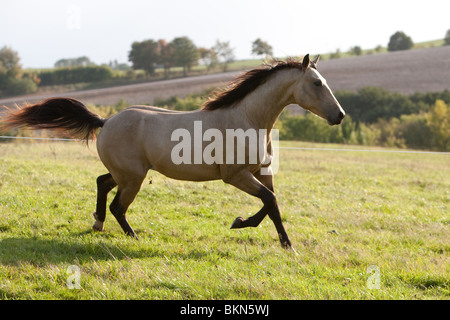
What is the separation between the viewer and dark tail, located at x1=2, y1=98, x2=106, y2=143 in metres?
6.32

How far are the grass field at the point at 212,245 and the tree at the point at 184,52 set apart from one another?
59.8 m

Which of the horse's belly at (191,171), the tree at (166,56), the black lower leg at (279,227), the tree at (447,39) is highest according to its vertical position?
the tree at (447,39)

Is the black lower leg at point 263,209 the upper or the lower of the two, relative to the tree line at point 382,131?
upper

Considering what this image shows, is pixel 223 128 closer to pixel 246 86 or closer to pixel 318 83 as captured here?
pixel 246 86

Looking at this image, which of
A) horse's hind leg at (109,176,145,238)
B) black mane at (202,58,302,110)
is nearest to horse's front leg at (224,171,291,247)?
black mane at (202,58,302,110)

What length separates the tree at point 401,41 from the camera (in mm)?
88250

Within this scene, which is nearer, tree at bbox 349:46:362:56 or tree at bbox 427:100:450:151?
tree at bbox 427:100:450:151

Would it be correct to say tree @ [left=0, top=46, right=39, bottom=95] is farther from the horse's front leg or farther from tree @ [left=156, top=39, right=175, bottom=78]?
the horse's front leg

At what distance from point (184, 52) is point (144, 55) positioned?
6626mm

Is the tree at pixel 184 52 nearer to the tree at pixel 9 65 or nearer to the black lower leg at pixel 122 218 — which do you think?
the tree at pixel 9 65

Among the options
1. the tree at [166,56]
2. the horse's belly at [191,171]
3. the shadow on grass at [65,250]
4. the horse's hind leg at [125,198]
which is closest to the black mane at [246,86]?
the horse's belly at [191,171]

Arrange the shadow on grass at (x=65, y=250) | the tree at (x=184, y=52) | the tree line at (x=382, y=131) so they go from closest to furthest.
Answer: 1. the shadow on grass at (x=65, y=250)
2. the tree line at (x=382, y=131)
3. the tree at (x=184, y=52)

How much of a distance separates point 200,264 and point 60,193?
4.50 meters

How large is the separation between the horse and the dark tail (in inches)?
22.1
